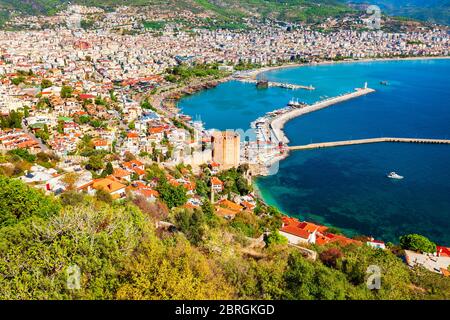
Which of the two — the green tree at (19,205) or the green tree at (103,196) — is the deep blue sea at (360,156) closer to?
the green tree at (103,196)

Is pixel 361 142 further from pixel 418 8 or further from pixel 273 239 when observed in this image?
pixel 418 8

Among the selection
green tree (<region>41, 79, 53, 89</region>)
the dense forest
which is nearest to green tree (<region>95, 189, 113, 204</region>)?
the dense forest

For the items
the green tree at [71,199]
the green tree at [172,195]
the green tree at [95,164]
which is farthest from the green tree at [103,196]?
the green tree at [95,164]

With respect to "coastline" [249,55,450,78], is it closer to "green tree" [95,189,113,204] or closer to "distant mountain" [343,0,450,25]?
"green tree" [95,189,113,204]

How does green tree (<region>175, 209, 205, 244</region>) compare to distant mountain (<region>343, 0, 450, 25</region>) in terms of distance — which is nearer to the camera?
green tree (<region>175, 209, 205, 244</region>)
